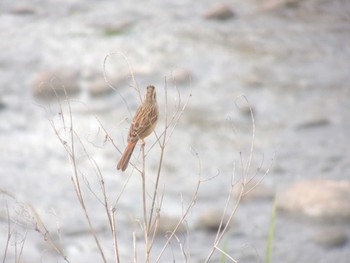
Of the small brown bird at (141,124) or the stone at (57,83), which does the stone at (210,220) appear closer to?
the stone at (57,83)

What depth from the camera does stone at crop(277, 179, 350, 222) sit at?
5.88 metres

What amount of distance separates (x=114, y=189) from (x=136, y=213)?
0.40 m

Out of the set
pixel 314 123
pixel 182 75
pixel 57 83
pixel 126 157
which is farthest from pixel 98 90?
pixel 126 157

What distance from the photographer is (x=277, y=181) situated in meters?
6.41

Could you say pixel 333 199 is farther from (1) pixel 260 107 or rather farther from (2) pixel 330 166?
(1) pixel 260 107

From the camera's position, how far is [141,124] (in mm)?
3078

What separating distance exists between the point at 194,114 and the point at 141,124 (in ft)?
14.1

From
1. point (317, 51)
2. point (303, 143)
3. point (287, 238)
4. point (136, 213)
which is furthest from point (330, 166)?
point (317, 51)

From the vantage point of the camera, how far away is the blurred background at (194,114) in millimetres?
5809

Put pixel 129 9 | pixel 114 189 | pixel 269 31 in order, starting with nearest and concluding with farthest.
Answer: pixel 114 189 → pixel 269 31 → pixel 129 9

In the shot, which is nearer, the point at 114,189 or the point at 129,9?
the point at 114,189

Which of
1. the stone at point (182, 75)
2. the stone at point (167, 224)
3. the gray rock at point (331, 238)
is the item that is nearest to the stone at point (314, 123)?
the stone at point (182, 75)

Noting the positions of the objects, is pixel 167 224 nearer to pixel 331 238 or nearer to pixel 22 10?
pixel 331 238

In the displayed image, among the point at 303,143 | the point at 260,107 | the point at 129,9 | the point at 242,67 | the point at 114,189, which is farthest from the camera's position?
the point at 129,9
